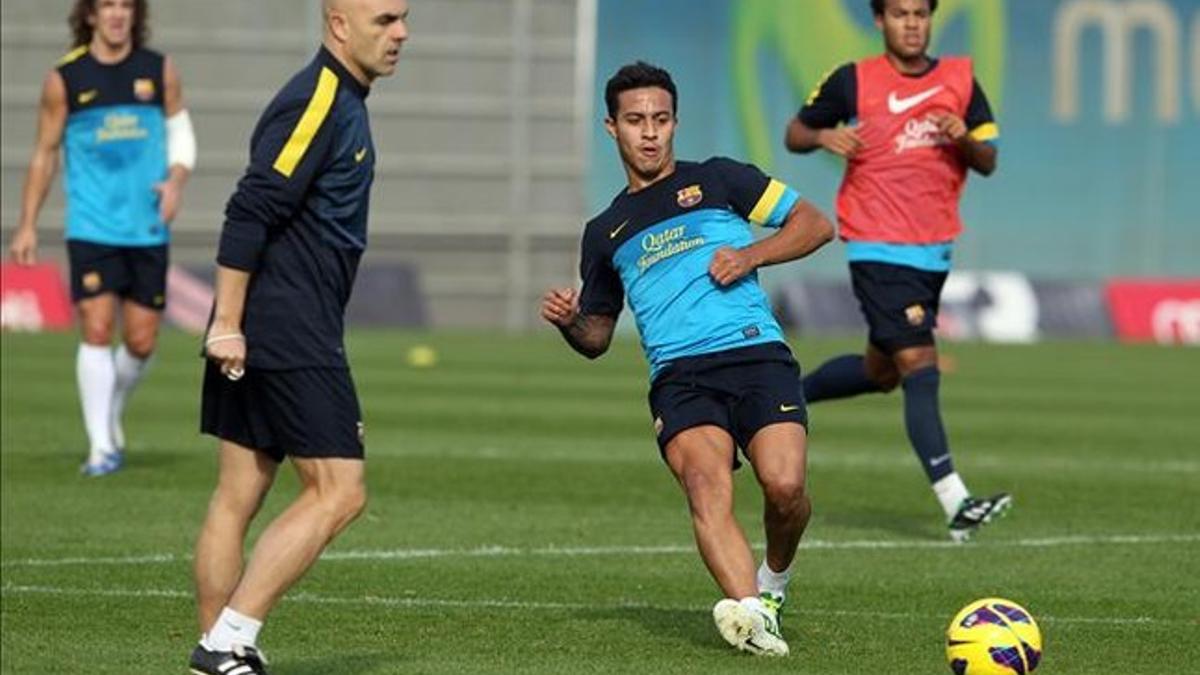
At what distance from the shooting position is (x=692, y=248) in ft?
30.3

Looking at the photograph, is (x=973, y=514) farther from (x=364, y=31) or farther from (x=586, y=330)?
(x=364, y=31)

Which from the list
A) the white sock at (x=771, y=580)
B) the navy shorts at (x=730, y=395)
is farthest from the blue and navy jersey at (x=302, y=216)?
the white sock at (x=771, y=580)

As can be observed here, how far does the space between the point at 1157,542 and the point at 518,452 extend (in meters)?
5.38

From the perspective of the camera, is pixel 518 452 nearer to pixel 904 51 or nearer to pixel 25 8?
pixel 904 51

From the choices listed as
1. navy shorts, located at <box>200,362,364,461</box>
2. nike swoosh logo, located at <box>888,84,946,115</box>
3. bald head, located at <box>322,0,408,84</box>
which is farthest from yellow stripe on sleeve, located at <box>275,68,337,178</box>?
nike swoosh logo, located at <box>888,84,946,115</box>

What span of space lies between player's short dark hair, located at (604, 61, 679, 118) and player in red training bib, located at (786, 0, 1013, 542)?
335 cm

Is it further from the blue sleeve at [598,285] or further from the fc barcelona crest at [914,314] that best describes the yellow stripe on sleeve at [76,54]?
the blue sleeve at [598,285]

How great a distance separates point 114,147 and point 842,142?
4.55 meters

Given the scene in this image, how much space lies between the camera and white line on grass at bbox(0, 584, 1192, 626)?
9688 millimetres

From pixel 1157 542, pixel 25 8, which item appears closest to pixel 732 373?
pixel 1157 542

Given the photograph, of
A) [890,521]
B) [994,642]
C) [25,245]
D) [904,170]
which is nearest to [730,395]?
[994,642]

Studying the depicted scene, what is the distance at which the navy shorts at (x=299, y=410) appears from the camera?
7.71m

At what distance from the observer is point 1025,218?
37.8 meters

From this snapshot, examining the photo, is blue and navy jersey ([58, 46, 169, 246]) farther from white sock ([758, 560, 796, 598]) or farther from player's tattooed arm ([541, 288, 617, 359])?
white sock ([758, 560, 796, 598])
